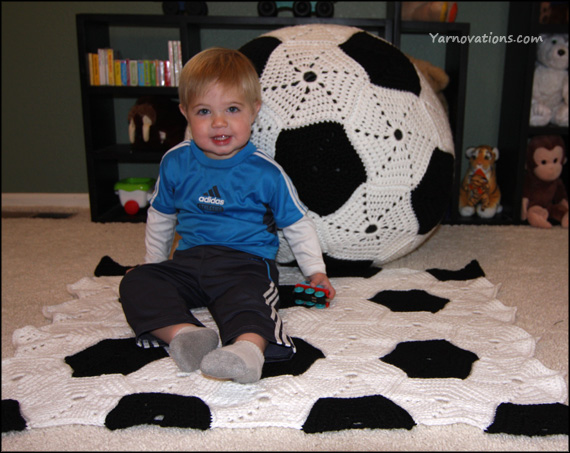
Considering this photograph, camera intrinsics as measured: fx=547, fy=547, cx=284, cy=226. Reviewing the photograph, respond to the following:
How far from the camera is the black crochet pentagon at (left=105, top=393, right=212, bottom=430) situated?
2.40 feet

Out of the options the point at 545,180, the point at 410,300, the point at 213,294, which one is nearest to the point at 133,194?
the point at 213,294

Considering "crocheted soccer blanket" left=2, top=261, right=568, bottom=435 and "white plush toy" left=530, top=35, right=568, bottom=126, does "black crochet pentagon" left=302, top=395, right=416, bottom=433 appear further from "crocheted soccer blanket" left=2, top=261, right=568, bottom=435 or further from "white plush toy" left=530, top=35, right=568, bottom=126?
"white plush toy" left=530, top=35, right=568, bottom=126

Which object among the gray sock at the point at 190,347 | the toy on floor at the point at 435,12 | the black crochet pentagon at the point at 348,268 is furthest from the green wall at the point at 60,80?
the gray sock at the point at 190,347

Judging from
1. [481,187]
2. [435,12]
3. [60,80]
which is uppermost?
[435,12]

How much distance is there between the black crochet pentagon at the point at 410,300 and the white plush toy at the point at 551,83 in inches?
42.6

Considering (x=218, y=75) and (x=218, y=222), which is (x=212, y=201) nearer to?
(x=218, y=222)

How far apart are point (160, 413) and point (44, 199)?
1769mm

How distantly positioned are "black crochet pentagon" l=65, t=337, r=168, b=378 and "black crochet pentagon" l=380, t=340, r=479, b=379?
1.28 feet

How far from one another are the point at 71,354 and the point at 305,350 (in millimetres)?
391

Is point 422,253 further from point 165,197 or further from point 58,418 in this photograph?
point 58,418

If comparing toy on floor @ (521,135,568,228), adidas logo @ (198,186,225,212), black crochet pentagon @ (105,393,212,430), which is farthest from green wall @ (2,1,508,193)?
black crochet pentagon @ (105,393,212,430)

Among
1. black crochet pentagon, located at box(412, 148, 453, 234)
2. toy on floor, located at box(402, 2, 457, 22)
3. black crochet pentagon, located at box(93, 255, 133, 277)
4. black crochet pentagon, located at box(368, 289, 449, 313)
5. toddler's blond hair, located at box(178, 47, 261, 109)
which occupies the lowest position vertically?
black crochet pentagon, located at box(93, 255, 133, 277)

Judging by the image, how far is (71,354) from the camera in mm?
913

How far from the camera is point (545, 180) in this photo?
1.94m
